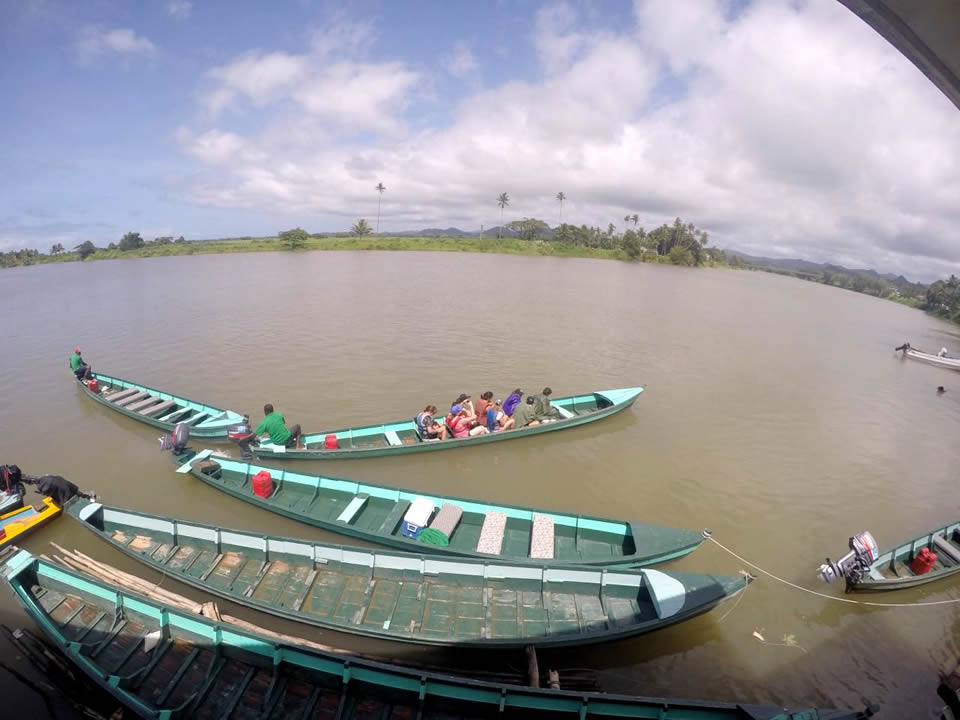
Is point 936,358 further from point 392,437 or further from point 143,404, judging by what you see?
point 143,404

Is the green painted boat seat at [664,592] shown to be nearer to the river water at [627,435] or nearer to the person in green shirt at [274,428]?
the river water at [627,435]

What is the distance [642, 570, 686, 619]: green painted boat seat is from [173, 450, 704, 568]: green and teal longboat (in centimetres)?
57

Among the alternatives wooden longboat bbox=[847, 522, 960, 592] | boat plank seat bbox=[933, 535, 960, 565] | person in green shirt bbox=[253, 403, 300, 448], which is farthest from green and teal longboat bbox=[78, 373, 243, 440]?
boat plank seat bbox=[933, 535, 960, 565]

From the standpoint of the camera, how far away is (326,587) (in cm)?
807

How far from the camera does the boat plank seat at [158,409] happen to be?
49.5 ft

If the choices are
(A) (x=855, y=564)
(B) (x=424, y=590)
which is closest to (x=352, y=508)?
(B) (x=424, y=590)

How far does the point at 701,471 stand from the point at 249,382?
1860 cm

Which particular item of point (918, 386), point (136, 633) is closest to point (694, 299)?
point (918, 386)

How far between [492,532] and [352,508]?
10.8 ft

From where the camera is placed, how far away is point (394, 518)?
9.62m

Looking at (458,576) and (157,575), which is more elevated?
(458,576)

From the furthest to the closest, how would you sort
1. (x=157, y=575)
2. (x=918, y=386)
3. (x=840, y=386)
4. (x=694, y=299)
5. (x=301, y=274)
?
(x=301, y=274) < (x=694, y=299) < (x=918, y=386) < (x=840, y=386) < (x=157, y=575)

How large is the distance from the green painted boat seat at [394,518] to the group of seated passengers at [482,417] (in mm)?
3675

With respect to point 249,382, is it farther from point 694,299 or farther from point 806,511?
point 694,299
